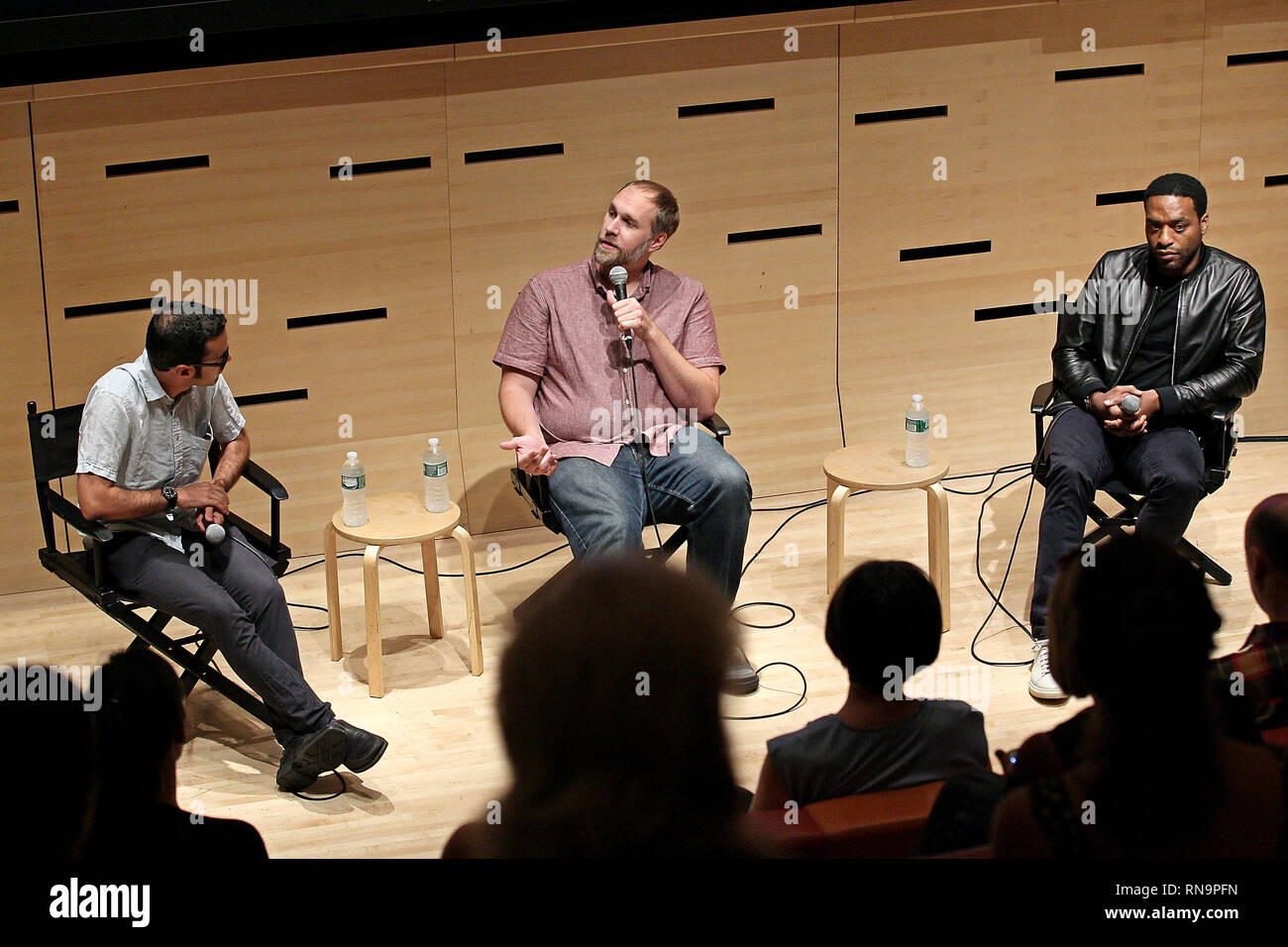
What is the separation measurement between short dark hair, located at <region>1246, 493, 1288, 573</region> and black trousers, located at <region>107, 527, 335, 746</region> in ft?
6.93

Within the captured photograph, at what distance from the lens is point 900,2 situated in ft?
15.1

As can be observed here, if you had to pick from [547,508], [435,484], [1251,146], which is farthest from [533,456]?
[1251,146]

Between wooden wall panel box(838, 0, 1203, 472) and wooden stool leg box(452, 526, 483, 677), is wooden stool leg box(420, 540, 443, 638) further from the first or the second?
wooden wall panel box(838, 0, 1203, 472)

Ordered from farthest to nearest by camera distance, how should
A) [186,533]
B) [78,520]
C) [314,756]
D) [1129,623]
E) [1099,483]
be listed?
[1099,483] < [186,533] < [78,520] < [314,756] < [1129,623]

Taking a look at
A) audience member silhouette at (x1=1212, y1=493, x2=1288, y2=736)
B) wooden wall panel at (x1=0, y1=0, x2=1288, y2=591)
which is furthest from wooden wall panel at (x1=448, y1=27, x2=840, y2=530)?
audience member silhouette at (x1=1212, y1=493, x2=1288, y2=736)

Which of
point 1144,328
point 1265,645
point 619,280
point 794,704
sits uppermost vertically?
point 619,280

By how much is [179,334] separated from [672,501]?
134cm

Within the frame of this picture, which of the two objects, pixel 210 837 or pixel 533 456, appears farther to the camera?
pixel 533 456

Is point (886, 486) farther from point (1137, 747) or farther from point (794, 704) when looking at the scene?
point (1137, 747)

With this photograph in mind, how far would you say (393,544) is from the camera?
3994mm

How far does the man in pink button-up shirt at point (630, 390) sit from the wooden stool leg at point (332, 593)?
0.61 meters

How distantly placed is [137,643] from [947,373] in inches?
113
